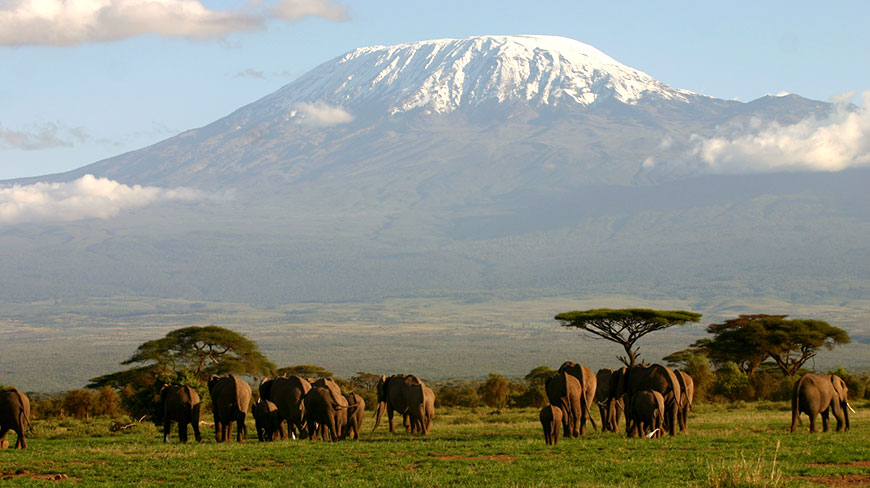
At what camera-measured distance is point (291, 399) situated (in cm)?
2441

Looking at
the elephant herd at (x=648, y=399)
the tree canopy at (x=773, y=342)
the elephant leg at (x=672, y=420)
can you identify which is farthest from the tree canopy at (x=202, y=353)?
the elephant leg at (x=672, y=420)

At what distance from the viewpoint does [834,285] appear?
194 meters

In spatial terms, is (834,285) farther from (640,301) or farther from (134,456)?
(134,456)

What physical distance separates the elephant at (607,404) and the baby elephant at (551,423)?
3.14 metres

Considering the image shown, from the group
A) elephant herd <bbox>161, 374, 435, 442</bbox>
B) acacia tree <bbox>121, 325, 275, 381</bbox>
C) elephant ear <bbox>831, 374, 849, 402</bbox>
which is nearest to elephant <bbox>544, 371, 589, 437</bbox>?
elephant herd <bbox>161, 374, 435, 442</bbox>

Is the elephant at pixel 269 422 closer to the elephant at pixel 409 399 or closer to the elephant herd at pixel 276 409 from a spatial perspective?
the elephant herd at pixel 276 409

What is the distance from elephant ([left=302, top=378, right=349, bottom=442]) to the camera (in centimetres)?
2383

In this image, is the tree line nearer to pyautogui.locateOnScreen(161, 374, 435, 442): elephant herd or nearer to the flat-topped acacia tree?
the flat-topped acacia tree

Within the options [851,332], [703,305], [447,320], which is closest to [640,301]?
[703,305]

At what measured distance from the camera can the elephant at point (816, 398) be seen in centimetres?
2269

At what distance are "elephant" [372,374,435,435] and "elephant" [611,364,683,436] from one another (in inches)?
184

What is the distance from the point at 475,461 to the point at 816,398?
8.19 metres

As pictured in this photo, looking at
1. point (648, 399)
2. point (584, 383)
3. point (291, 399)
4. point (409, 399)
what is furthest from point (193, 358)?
point (648, 399)

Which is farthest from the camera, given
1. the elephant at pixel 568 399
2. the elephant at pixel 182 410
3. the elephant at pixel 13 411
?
the elephant at pixel 182 410
